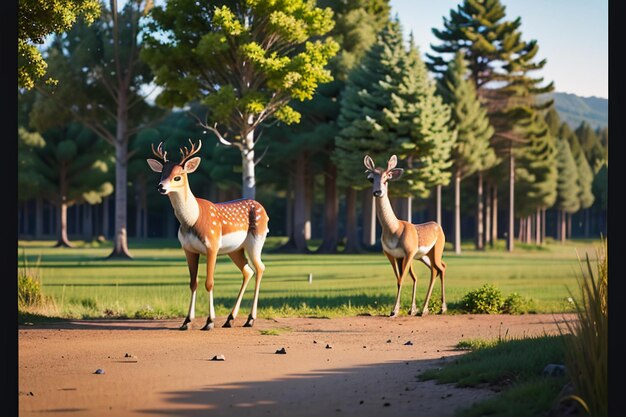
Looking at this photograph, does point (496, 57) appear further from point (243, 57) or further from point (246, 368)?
point (246, 368)

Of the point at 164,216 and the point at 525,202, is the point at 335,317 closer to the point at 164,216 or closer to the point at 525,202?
the point at 525,202

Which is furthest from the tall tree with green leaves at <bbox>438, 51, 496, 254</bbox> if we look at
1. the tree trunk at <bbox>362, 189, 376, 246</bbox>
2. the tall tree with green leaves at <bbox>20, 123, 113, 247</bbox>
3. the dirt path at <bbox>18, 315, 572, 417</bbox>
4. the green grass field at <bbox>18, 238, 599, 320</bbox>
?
the dirt path at <bbox>18, 315, 572, 417</bbox>

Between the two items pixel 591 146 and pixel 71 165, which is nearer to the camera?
pixel 71 165

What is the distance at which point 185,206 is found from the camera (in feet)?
37.1

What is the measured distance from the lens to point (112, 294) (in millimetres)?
17031

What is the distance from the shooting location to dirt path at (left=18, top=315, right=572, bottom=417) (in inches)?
253

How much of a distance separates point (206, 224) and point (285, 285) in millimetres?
7984

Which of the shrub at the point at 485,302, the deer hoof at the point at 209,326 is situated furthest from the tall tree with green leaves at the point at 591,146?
the deer hoof at the point at 209,326

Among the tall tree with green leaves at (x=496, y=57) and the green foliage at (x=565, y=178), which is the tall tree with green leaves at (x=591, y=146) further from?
the tall tree with green leaves at (x=496, y=57)

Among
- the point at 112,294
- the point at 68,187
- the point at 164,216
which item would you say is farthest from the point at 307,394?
the point at 164,216

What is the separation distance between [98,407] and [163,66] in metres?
18.6

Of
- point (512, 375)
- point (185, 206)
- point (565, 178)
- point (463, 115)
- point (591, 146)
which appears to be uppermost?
point (591, 146)

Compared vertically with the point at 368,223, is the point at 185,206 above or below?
above

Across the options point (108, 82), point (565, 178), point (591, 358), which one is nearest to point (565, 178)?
point (565, 178)
